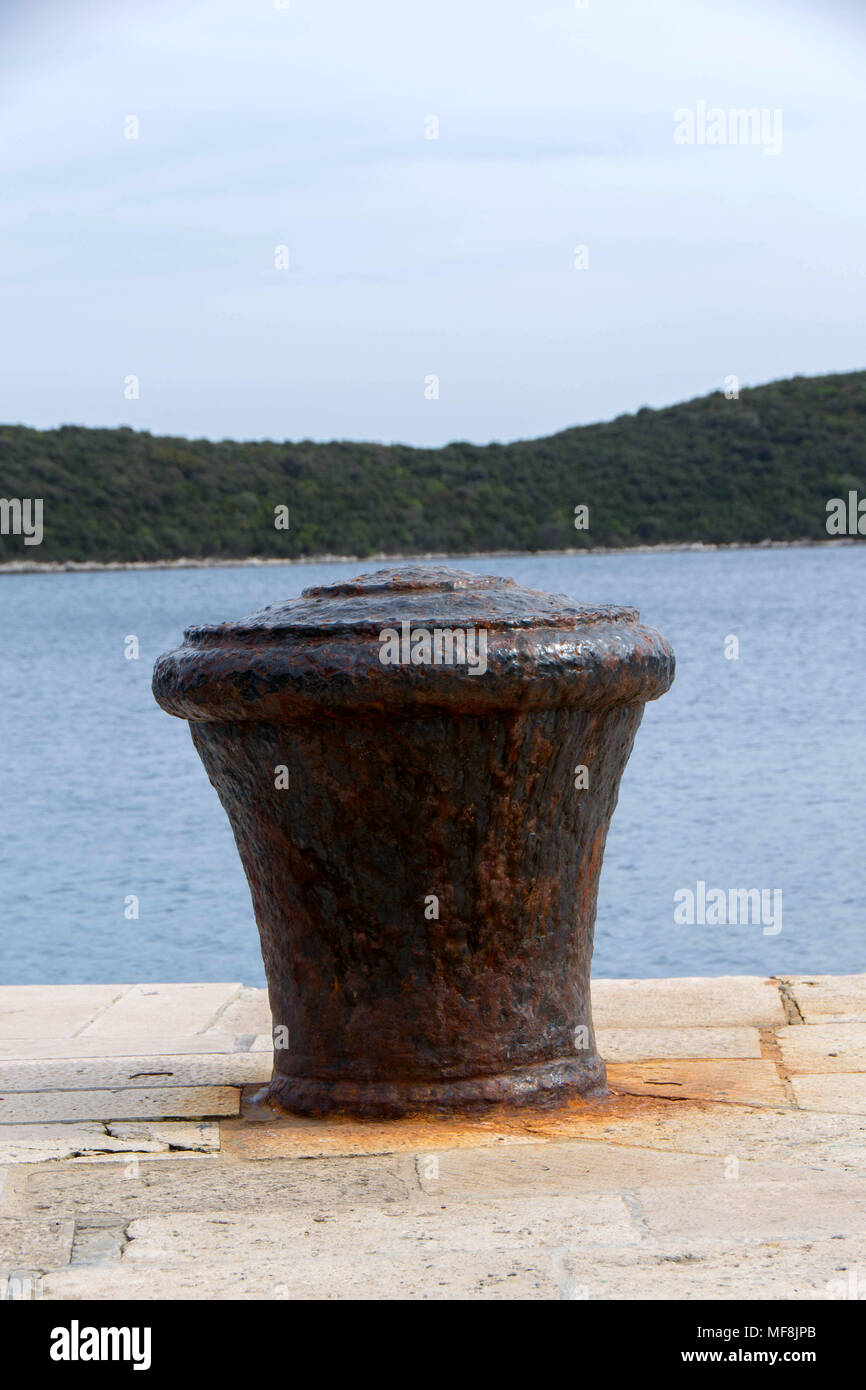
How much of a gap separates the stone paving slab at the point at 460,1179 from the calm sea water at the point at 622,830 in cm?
155

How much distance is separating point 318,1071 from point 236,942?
5.50 metres

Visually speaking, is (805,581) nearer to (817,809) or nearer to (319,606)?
(817,809)

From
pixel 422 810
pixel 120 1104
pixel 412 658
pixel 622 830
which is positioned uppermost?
pixel 412 658

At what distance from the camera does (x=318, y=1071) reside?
3.13 metres

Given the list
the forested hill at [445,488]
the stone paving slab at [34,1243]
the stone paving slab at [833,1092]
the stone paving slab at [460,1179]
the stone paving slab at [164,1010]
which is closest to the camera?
the stone paving slab at [460,1179]

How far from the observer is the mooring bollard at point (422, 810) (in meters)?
2.92

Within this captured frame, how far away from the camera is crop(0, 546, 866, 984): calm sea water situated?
27.6 feet

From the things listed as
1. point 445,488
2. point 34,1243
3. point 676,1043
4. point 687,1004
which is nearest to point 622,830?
point 687,1004

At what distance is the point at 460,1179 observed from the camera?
2.64 meters

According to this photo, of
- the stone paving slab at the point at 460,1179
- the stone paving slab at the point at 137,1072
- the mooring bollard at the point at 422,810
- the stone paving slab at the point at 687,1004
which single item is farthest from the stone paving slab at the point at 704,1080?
the stone paving slab at the point at 137,1072

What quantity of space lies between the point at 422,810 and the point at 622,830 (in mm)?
9212

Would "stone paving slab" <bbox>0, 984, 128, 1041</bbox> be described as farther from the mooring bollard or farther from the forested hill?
the forested hill

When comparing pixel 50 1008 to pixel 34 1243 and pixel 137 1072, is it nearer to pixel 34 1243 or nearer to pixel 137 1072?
pixel 137 1072

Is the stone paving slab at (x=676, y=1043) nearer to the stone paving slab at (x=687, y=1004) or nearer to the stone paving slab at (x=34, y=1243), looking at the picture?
the stone paving slab at (x=687, y=1004)
